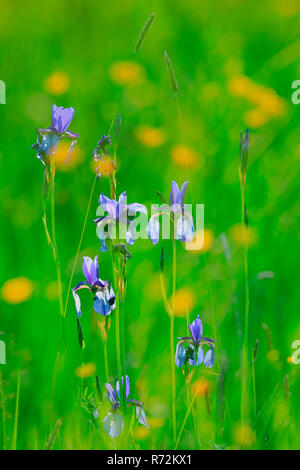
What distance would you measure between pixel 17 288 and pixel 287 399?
0.45 meters

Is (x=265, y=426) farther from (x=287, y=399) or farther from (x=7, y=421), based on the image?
(x=7, y=421)

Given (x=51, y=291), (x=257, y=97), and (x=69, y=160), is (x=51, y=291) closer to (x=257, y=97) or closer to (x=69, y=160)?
(x=69, y=160)

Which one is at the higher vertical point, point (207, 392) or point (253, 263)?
point (253, 263)

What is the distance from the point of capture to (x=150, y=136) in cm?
88

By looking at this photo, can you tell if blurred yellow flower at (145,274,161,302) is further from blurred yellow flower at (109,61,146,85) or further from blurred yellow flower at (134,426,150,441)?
blurred yellow flower at (109,61,146,85)

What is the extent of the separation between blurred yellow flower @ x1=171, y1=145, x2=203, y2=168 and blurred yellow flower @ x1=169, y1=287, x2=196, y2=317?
22cm

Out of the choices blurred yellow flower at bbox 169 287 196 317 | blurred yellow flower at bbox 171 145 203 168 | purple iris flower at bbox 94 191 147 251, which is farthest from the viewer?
blurred yellow flower at bbox 171 145 203 168

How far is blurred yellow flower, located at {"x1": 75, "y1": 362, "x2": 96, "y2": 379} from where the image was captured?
27.9 inches

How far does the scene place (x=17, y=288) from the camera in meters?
0.80

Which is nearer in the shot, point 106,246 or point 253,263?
point 106,246

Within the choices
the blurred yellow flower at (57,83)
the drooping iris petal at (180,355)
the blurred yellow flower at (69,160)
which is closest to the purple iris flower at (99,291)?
the drooping iris petal at (180,355)

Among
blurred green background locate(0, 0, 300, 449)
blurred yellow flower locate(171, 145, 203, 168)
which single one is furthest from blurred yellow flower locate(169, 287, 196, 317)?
blurred yellow flower locate(171, 145, 203, 168)

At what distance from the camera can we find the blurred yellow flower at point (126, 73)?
0.93 m
